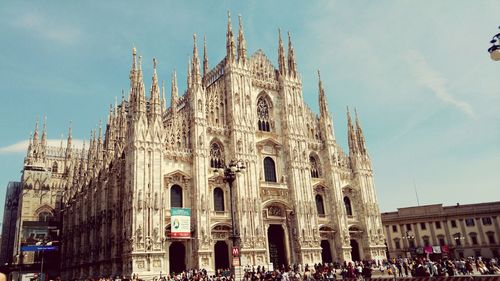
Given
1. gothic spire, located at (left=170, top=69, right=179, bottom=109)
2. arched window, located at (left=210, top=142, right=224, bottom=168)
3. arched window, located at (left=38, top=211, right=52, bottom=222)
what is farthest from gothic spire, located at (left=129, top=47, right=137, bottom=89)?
arched window, located at (left=38, top=211, right=52, bottom=222)

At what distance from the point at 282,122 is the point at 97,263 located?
23.9 m

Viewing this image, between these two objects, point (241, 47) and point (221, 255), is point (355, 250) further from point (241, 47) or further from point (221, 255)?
point (241, 47)

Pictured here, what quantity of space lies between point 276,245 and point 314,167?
34.2 feet

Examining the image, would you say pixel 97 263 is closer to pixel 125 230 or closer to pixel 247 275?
pixel 125 230

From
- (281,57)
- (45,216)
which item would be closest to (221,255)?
(281,57)

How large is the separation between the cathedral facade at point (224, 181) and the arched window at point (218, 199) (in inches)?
3.8

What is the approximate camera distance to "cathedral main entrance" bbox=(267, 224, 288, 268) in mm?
40125

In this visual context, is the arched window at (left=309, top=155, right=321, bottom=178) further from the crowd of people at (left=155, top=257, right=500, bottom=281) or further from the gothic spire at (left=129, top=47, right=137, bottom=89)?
the gothic spire at (left=129, top=47, right=137, bottom=89)

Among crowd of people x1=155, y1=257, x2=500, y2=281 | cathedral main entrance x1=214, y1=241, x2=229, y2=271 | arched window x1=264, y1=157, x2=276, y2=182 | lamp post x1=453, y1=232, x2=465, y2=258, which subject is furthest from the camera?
lamp post x1=453, y1=232, x2=465, y2=258

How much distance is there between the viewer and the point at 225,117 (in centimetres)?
4197

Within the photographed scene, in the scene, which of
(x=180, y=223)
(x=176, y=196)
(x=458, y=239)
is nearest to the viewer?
(x=180, y=223)

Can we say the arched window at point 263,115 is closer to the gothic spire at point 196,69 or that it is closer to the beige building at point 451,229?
the gothic spire at point 196,69

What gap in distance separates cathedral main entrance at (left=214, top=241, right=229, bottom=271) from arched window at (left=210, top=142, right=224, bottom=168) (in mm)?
7500

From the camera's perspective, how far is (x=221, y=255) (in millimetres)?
36938
